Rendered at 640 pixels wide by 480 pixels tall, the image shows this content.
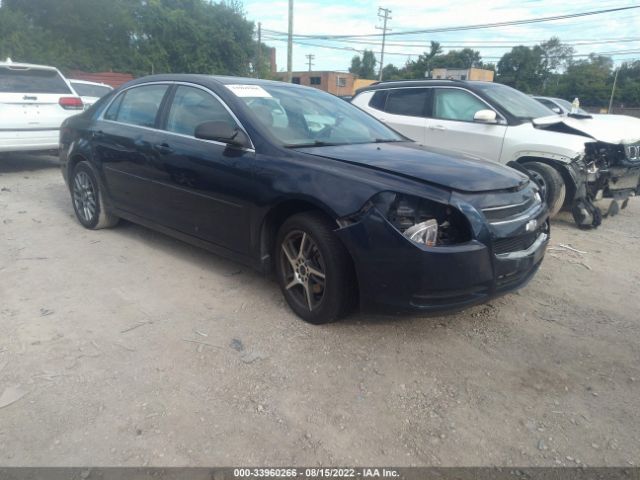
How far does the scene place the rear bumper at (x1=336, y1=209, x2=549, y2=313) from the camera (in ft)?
8.96

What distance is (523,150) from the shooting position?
6.12 meters

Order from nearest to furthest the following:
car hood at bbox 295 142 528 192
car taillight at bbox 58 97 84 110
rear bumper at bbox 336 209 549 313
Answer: rear bumper at bbox 336 209 549 313, car hood at bbox 295 142 528 192, car taillight at bbox 58 97 84 110

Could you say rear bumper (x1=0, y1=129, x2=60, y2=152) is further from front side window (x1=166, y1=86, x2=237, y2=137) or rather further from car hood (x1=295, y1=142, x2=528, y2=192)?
car hood (x1=295, y1=142, x2=528, y2=192)

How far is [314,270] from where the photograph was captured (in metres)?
3.20

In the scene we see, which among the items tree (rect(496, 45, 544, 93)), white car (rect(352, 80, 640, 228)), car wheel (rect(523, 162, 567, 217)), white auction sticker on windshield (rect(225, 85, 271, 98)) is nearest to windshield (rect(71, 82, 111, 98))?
white car (rect(352, 80, 640, 228))

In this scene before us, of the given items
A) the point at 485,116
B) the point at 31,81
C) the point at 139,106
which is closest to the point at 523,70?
the point at 485,116

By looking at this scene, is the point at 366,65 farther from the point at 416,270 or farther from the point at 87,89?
the point at 416,270

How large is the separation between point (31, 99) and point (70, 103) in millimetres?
680

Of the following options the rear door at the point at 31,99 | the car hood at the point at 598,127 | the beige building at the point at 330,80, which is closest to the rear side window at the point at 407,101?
the car hood at the point at 598,127

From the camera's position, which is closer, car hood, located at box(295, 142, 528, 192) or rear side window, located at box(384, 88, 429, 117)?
car hood, located at box(295, 142, 528, 192)

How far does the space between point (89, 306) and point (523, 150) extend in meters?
5.27

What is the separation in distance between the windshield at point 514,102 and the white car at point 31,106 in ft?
22.8

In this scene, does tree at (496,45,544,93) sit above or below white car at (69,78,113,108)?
above

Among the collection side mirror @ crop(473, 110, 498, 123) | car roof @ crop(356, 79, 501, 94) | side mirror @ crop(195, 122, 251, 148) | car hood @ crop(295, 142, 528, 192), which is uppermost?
car roof @ crop(356, 79, 501, 94)
